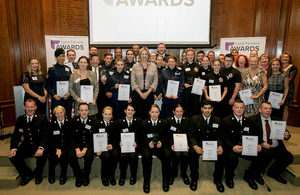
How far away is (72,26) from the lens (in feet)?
20.6

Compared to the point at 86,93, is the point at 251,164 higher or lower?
lower

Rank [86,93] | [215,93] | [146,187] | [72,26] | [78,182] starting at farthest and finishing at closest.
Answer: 1. [72,26]
2. [215,93]
3. [86,93]
4. [78,182]
5. [146,187]

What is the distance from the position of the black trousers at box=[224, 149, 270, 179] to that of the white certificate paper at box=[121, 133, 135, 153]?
5.34ft

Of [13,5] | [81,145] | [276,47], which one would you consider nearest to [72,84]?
[81,145]

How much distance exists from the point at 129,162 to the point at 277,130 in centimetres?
257

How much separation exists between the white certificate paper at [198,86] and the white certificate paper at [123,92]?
142cm

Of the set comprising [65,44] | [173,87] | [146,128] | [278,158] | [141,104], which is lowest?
[278,158]

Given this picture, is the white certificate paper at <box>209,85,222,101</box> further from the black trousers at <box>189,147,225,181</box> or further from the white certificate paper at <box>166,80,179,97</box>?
the black trousers at <box>189,147,225,181</box>

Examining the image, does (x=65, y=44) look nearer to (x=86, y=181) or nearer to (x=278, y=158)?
(x=86, y=181)

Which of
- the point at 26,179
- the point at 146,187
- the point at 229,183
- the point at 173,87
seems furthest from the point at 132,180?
the point at 173,87

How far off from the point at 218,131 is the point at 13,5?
260 inches

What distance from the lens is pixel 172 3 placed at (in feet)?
19.7

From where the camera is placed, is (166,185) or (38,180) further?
(38,180)

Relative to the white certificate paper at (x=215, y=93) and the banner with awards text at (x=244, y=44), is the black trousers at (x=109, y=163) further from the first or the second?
the banner with awards text at (x=244, y=44)
